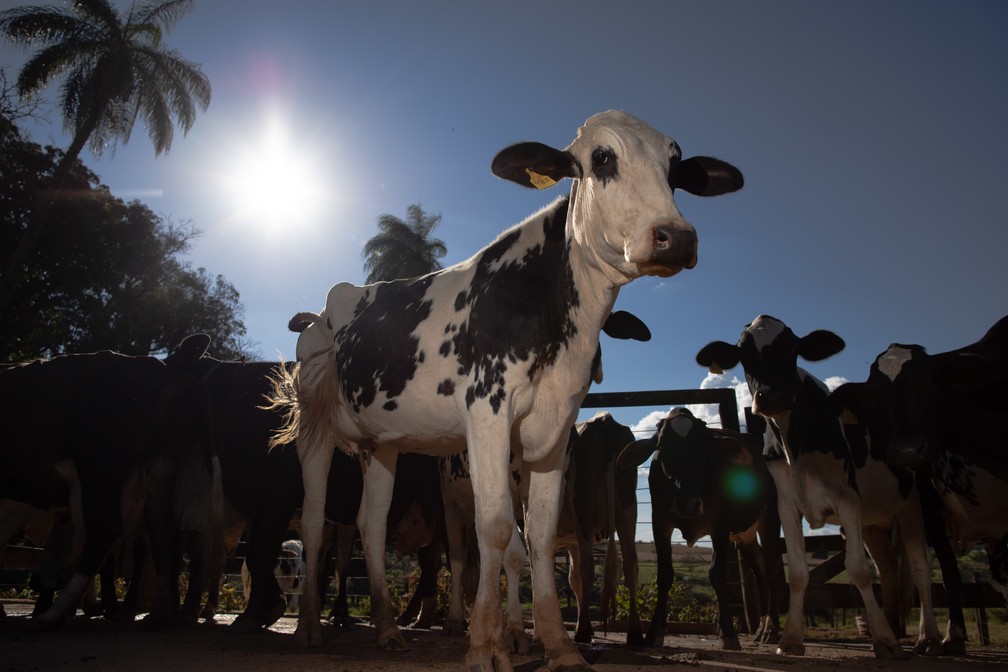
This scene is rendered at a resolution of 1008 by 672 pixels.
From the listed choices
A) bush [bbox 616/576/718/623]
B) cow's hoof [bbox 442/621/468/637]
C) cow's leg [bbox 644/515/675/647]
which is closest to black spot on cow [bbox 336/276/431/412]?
cow's hoof [bbox 442/621/468/637]

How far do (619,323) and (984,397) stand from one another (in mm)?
3069

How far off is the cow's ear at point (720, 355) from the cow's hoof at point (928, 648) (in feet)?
9.10

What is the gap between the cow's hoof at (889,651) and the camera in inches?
203

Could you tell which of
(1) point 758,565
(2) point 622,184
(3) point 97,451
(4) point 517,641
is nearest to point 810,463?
(4) point 517,641

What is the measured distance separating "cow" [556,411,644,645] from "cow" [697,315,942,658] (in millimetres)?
1716

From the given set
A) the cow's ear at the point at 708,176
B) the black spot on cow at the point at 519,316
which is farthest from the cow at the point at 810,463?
the black spot on cow at the point at 519,316

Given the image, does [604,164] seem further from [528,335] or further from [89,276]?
[89,276]

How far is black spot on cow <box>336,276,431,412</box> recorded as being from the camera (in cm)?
478

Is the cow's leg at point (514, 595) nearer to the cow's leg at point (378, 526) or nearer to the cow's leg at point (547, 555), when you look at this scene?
the cow's leg at point (547, 555)

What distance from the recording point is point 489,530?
3775mm

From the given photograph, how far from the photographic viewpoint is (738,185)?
4746 mm

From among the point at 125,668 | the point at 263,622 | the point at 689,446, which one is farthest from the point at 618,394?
the point at 125,668

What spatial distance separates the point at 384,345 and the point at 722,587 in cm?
410

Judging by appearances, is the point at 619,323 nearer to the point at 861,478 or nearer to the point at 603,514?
the point at 861,478
